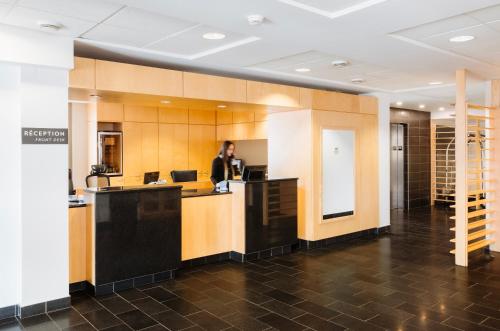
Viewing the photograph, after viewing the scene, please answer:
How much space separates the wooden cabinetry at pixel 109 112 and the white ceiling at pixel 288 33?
3030 mm

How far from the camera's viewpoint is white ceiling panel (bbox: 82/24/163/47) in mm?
3979

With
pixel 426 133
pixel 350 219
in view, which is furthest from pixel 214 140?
pixel 426 133

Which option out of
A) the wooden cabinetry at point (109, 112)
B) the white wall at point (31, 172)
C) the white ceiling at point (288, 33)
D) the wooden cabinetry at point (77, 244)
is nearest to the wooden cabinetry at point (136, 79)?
the white ceiling at point (288, 33)

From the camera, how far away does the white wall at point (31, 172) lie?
394cm

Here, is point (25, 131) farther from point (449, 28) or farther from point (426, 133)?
point (426, 133)

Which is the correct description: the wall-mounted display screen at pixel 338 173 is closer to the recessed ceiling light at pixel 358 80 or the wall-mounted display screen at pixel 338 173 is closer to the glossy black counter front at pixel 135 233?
the recessed ceiling light at pixel 358 80

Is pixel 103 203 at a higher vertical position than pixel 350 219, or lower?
higher

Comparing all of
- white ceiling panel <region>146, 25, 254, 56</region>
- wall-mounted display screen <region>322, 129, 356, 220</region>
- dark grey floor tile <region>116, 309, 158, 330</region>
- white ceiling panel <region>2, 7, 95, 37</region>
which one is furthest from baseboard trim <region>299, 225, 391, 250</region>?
white ceiling panel <region>2, 7, 95, 37</region>

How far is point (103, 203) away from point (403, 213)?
7976 millimetres

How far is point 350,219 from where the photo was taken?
7219 millimetres

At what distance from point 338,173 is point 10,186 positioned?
193 inches

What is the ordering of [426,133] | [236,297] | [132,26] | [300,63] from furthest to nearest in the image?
[426,133] → [300,63] → [236,297] → [132,26]

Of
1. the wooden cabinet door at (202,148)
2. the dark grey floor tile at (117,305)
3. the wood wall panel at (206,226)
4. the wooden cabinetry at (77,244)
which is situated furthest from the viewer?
the wooden cabinet door at (202,148)

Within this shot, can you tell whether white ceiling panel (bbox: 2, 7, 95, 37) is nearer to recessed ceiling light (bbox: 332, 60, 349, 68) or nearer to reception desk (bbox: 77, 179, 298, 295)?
reception desk (bbox: 77, 179, 298, 295)
